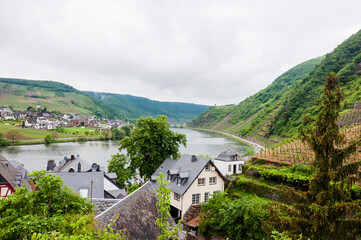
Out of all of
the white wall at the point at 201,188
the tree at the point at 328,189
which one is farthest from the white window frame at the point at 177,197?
the tree at the point at 328,189

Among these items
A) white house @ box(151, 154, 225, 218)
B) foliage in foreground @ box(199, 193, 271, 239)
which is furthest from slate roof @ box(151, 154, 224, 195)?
foliage in foreground @ box(199, 193, 271, 239)

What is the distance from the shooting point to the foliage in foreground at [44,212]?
5.24 meters

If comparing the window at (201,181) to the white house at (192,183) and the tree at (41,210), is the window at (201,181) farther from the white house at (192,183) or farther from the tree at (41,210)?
the tree at (41,210)

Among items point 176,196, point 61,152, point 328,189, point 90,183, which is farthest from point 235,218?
point 61,152

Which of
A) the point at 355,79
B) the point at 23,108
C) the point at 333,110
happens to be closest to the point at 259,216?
the point at 333,110

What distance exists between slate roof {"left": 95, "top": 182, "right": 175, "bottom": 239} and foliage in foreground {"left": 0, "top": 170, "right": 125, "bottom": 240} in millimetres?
1069

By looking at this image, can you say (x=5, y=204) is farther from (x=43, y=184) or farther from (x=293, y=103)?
(x=293, y=103)

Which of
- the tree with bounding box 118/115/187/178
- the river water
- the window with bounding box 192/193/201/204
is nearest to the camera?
the window with bounding box 192/193/201/204

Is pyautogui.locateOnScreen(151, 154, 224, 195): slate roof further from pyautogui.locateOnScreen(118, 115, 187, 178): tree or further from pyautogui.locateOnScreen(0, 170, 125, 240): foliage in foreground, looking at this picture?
pyautogui.locateOnScreen(0, 170, 125, 240): foliage in foreground

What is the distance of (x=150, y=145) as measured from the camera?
3158 centimetres

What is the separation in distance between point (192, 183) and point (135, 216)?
1440cm

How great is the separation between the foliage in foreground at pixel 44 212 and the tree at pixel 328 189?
7.64 metres

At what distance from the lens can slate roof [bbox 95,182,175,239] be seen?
8531 millimetres

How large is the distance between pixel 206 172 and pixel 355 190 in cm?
1321
